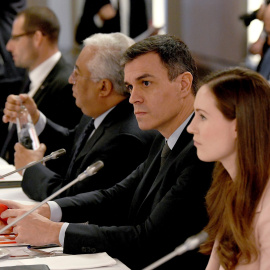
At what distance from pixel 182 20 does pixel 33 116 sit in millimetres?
5802

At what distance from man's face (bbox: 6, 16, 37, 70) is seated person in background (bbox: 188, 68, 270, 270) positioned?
3.04 meters

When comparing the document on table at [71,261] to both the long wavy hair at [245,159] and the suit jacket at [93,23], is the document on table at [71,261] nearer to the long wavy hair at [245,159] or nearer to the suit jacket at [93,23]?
the long wavy hair at [245,159]

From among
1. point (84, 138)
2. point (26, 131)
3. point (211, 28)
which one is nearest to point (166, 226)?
point (84, 138)

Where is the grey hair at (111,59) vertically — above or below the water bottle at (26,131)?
above

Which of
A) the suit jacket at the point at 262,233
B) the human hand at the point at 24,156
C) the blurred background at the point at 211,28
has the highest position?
the suit jacket at the point at 262,233

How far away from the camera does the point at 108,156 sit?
2760 millimetres

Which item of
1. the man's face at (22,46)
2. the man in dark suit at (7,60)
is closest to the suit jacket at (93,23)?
the man in dark suit at (7,60)

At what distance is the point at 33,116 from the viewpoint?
376 centimetres

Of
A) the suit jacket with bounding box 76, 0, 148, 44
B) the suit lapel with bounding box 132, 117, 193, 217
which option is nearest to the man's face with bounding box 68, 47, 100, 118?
Result: the suit lapel with bounding box 132, 117, 193, 217

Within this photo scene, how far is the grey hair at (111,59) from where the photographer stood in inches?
117

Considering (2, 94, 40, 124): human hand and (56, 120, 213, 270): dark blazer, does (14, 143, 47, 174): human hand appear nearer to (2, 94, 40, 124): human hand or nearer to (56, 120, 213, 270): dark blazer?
(2, 94, 40, 124): human hand

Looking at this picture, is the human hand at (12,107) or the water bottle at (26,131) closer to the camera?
the water bottle at (26,131)

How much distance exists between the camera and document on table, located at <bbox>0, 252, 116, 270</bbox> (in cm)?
197

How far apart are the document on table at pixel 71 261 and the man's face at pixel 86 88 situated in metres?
1.06
